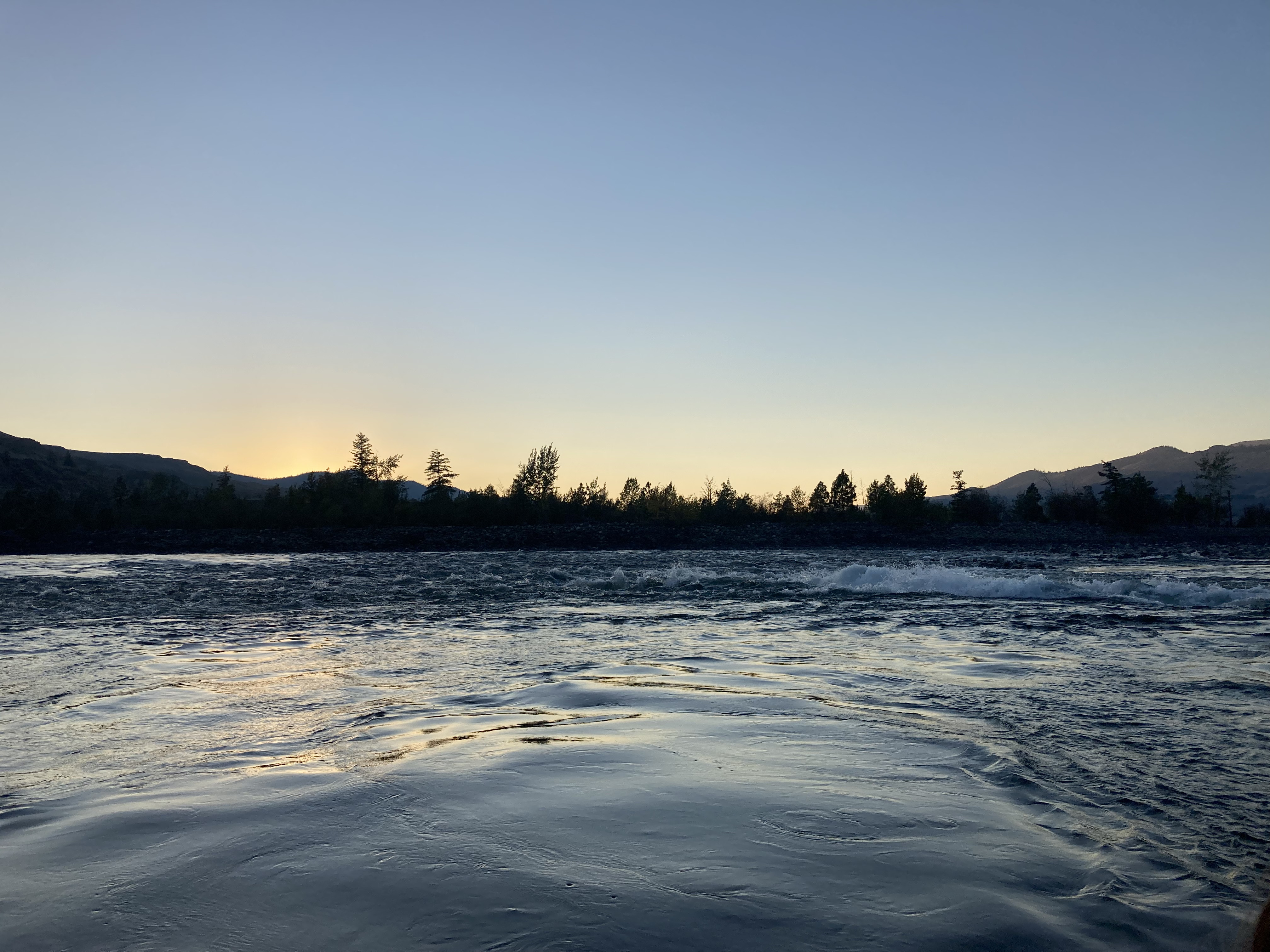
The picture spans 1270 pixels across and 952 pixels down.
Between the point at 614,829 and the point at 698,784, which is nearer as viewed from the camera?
the point at 614,829

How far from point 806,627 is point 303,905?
8.49 m

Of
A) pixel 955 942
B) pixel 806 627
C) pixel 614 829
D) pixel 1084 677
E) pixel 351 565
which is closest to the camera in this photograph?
pixel 955 942

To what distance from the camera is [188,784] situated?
3.68 m

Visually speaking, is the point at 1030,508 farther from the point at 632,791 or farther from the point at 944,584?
the point at 632,791

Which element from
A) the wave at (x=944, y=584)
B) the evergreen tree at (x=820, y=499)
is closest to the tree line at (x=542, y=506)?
the evergreen tree at (x=820, y=499)

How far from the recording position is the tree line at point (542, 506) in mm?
49188

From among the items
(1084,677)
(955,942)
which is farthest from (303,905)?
(1084,677)

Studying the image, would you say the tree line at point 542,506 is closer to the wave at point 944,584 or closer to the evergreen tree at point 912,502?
the evergreen tree at point 912,502

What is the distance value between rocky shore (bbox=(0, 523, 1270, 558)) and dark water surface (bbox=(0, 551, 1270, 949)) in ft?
92.3

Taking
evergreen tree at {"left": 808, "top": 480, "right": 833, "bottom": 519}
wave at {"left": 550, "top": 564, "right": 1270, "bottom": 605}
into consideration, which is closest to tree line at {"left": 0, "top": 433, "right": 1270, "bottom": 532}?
evergreen tree at {"left": 808, "top": 480, "right": 833, "bottom": 519}

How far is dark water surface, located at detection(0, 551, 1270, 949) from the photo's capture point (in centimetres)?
237

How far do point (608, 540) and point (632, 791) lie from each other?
121 feet

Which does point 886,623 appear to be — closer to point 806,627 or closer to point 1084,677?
point 806,627

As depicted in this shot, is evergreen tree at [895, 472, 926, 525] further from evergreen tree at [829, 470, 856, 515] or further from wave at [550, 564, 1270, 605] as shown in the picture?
wave at [550, 564, 1270, 605]
